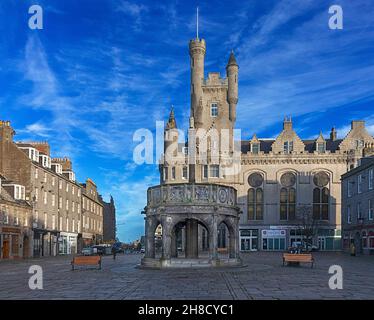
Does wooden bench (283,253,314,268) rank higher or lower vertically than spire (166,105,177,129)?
lower

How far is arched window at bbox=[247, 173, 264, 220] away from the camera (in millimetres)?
75562

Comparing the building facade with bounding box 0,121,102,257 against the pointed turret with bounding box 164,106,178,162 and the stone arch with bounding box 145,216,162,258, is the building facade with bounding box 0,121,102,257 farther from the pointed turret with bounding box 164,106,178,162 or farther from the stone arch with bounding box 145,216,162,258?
the stone arch with bounding box 145,216,162,258

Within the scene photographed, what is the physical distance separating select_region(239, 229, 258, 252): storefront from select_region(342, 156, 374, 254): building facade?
15.2m

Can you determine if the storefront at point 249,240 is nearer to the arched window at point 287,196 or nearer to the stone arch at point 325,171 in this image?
the arched window at point 287,196

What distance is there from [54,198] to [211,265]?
38.4m

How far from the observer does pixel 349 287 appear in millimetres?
19969

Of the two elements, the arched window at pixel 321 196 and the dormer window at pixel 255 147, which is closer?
the arched window at pixel 321 196

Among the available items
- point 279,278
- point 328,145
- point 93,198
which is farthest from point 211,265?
point 93,198

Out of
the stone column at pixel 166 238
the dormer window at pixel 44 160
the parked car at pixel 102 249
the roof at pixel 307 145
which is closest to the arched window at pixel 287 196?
the roof at pixel 307 145

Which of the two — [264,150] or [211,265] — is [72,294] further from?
[264,150]

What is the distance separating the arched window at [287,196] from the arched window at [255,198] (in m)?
3.20

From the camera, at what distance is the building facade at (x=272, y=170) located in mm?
73688

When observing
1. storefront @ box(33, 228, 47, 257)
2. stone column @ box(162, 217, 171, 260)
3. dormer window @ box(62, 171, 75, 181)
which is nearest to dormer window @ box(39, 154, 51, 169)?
storefront @ box(33, 228, 47, 257)

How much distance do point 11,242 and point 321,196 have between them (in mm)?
47063
